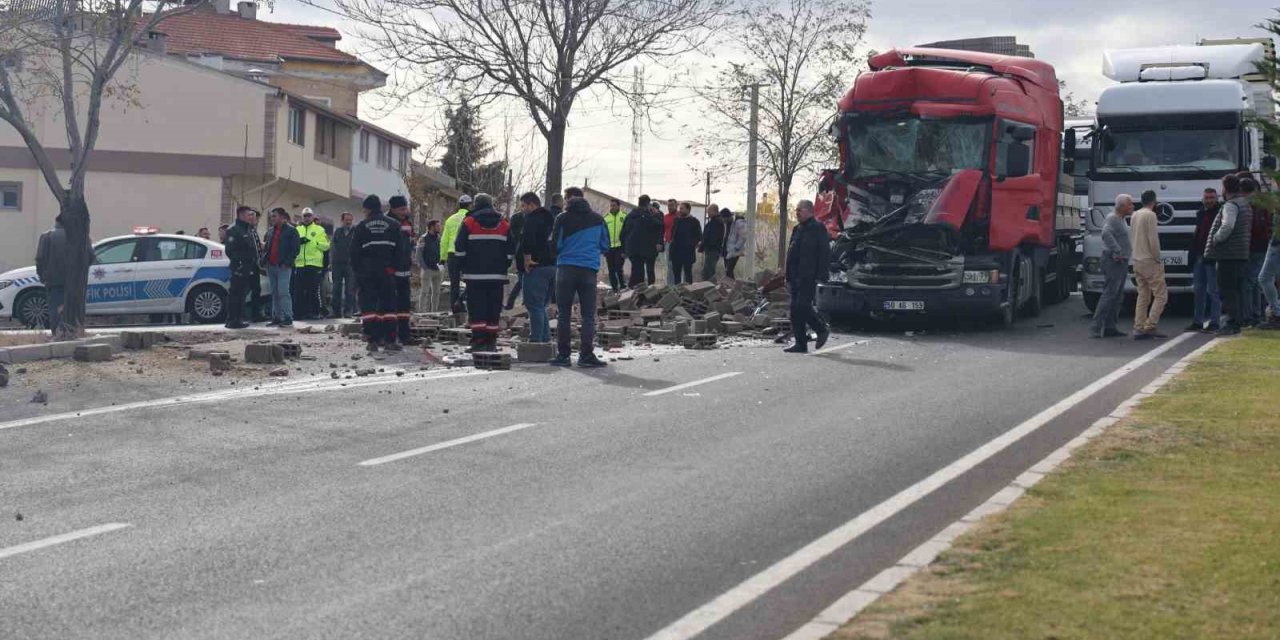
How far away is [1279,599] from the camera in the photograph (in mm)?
6199

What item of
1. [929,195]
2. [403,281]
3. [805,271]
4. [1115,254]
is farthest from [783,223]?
[805,271]

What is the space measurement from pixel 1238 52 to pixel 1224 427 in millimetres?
14846

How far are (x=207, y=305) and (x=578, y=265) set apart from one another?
1101 cm

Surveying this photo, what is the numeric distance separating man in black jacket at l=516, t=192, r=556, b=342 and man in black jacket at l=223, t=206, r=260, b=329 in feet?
21.6

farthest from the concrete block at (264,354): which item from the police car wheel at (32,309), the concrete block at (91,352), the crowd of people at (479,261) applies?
the police car wheel at (32,309)

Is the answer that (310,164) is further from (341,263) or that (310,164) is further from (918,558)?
(918,558)

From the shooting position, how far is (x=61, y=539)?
790 cm

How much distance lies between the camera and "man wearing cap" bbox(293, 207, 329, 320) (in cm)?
2523

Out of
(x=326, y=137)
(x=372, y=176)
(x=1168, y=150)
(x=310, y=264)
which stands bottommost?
(x=310, y=264)

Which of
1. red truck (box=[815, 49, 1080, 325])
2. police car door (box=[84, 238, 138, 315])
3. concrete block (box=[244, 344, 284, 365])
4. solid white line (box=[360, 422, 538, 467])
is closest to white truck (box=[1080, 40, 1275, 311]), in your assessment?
red truck (box=[815, 49, 1080, 325])

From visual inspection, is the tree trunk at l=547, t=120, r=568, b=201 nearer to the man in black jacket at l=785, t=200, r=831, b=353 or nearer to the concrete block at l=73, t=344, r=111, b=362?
the man in black jacket at l=785, t=200, r=831, b=353

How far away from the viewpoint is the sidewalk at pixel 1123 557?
5.88 metres

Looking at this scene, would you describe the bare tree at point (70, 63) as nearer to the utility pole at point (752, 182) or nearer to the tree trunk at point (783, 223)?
the utility pole at point (752, 182)

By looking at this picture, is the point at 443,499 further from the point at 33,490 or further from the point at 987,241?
the point at 987,241
